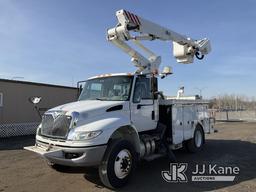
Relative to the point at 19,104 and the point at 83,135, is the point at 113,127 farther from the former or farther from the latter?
the point at 19,104

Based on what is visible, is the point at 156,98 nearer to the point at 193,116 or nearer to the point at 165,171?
the point at 165,171

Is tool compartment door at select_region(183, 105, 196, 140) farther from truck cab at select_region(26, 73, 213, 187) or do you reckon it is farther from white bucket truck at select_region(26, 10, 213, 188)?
truck cab at select_region(26, 73, 213, 187)

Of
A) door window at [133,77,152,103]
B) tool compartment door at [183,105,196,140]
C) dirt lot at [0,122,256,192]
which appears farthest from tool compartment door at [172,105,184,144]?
door window at [133,77,152,103]

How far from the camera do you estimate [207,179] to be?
683 centimetres

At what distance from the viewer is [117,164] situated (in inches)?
238

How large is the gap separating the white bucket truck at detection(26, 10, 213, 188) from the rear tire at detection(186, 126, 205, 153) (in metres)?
0.03

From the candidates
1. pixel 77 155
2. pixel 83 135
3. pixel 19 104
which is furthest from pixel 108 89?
pixel 19 104

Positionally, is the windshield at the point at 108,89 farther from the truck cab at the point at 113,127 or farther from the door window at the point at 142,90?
the door window at the point at 142,90

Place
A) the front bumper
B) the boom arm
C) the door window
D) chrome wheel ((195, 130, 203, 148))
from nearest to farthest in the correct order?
1. the front bumper
2. the door window
3. the boom arm
4. chrome wheel ((195, 130, 203, 148))

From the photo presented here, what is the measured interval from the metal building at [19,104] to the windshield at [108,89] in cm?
1022

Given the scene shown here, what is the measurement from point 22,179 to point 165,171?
3562mm

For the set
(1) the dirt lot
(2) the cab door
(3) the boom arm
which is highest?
(3) the boom arm

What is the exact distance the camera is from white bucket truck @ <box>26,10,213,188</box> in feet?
18.9

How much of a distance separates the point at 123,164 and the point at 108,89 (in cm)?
205
